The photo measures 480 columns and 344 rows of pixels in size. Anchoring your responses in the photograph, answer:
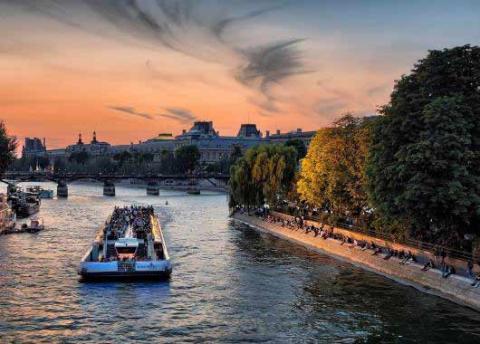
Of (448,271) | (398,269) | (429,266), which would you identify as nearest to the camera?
(448,271)

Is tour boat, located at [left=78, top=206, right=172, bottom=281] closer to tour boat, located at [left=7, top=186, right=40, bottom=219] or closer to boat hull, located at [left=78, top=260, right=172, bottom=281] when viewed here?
boat hull, located at [left=78, top=260, right=172, bottom=281]

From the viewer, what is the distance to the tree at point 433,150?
48.3 metres

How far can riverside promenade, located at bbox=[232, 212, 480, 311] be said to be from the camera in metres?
45.1

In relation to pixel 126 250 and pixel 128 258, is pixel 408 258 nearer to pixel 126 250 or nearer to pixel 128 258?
pixel 128 258

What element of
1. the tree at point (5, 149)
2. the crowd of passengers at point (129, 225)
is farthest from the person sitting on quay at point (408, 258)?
the tree at point (5, 149)

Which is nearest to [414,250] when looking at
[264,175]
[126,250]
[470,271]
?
[470,271]

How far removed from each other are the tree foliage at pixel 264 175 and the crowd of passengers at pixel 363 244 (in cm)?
401

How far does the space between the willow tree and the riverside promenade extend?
15.5 feet

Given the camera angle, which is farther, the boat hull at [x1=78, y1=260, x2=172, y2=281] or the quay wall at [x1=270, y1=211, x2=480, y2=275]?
the boat hull at [x1=78, y1=260, x2=172, y2=281]

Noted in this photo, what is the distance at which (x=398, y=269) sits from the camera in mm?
54719

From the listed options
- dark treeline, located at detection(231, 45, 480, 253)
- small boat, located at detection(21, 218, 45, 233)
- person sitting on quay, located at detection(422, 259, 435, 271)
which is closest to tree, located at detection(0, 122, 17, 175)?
small boat, located at detection(21, 218, 45, 233)

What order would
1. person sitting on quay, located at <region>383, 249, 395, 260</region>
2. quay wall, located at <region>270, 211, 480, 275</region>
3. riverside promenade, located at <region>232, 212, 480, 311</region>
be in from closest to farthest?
riverside promenade, located at <region>232, 212, 480, 311</region>
quay wall, located at <region>270, 211, 480, 275</region>
person sitting on quay, located at <region>383, 249, 395, 260</region>

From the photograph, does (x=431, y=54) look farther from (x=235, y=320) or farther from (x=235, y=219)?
(x=235, y=219)

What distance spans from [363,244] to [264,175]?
146 feet
